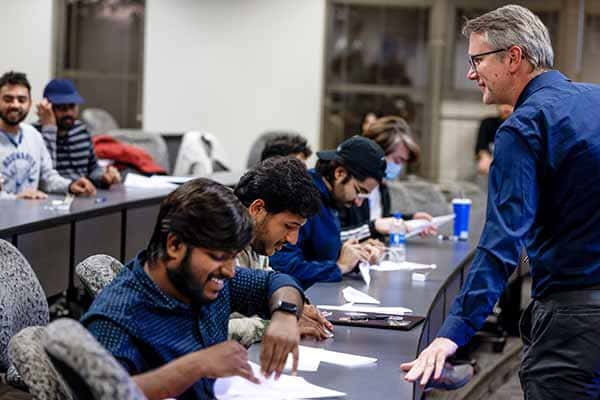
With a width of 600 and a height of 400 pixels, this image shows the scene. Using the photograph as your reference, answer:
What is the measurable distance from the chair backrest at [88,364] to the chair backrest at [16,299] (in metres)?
1.01

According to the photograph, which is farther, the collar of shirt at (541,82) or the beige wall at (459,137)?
the beige wall at (459,137)

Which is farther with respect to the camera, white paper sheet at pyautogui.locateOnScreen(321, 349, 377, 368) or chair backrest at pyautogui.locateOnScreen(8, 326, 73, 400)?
white paper sheet at pyautogui.locateOnScreen(321, 349, 377, 368)

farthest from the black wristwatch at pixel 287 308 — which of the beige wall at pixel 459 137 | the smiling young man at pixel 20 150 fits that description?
the beige wall at pixel 459 137

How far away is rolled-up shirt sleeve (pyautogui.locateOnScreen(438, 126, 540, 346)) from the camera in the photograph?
2158mm

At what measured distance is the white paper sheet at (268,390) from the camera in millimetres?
2059

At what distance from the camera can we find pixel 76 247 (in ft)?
15.1

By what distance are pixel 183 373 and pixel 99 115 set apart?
8062 mm

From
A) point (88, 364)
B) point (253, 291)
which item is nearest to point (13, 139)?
point (253, 291)

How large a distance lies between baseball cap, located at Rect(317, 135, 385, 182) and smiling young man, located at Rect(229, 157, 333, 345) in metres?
1.05

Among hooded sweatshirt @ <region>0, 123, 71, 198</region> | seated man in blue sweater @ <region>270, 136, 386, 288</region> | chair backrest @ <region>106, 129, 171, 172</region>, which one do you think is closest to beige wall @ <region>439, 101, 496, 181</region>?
chair backrest @ <region>106, 129, 171, 172</region>

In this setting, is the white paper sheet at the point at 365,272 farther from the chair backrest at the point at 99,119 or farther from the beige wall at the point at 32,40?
the beige wall at the point at 32,40

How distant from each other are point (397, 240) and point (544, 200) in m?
2.12

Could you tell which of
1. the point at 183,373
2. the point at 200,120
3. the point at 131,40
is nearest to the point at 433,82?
the point at 200,120

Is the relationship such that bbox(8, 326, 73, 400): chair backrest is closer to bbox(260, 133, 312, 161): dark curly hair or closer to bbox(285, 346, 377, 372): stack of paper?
bbox(285, 346, 377, 372): stack of paper
